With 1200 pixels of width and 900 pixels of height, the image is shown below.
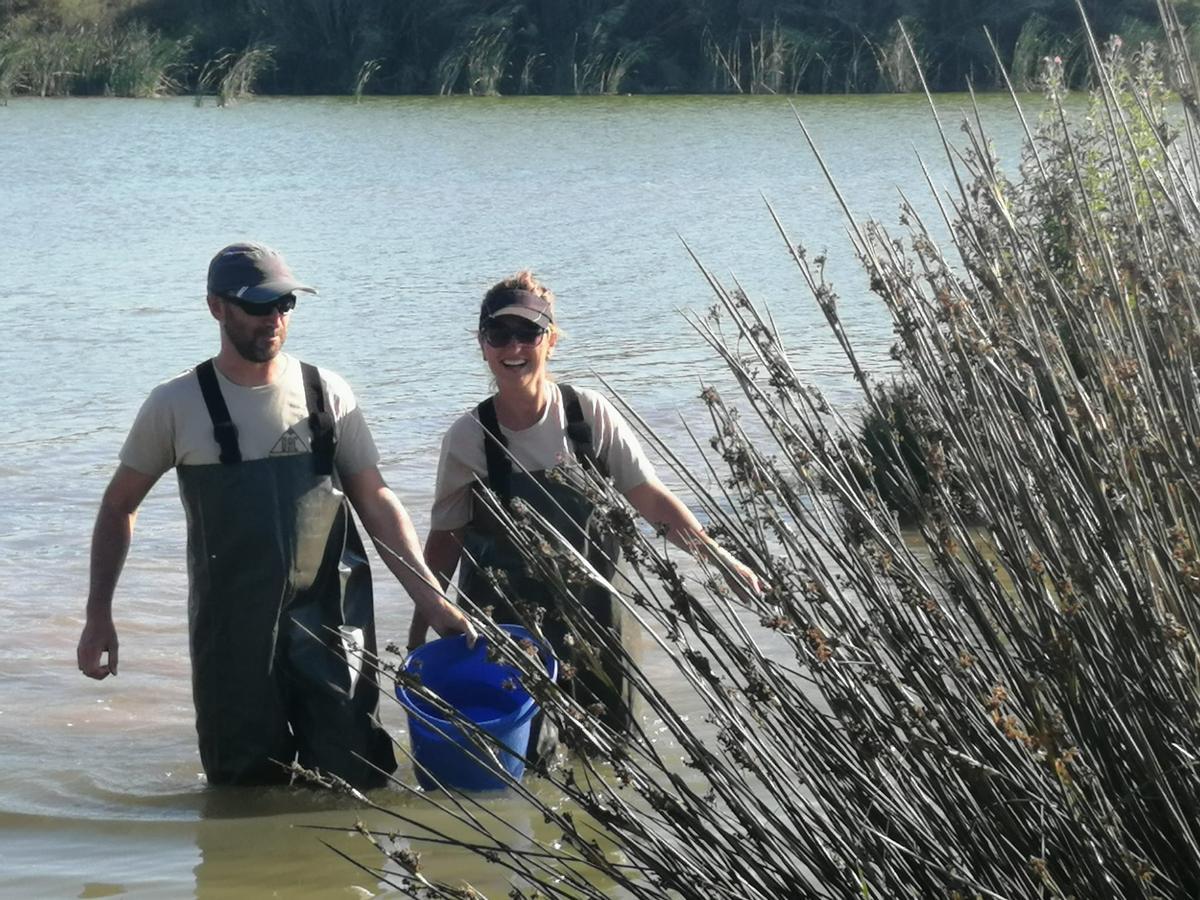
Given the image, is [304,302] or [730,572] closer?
[730,572]

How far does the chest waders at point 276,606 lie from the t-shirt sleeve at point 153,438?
0.07 m

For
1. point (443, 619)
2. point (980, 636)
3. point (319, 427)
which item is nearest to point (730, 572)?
point (980, 636)

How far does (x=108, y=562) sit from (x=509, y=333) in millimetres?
1109

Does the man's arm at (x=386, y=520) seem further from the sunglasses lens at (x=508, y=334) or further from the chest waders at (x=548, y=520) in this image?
the sunglasses lens at (x=508, y=334)

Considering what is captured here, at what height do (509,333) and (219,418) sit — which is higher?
(509,333)

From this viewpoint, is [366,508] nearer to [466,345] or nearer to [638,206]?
[466,345]

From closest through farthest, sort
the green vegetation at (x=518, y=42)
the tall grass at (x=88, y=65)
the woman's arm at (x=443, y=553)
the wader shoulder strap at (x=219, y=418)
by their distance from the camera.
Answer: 1. the wader shoulder strap at (x=219, y=418)
2. the woman's arm at (x=443, y=553)
3. the green vegetation at (x=518, y=42)
4. the tall grass at (x=88, y=65)

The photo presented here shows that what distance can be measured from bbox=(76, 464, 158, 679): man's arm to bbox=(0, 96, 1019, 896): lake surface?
1.77ft

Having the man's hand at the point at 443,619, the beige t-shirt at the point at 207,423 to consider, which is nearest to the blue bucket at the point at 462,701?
the man's hand at the point at 443,619

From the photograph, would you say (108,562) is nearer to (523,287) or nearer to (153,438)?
(153,438)

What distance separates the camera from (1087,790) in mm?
2381

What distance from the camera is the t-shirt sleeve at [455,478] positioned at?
456 cm

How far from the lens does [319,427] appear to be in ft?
14.8

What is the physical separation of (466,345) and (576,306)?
1816 millimetres
